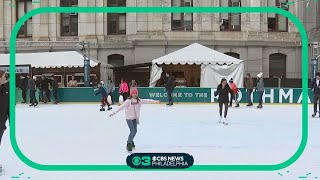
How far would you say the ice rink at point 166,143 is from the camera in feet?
18.5

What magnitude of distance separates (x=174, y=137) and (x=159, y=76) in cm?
1491

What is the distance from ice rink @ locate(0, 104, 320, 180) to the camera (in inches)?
222

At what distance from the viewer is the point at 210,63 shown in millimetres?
23875

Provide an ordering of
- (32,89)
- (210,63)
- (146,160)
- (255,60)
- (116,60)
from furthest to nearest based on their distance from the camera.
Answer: (116,60) → (255,60) → (210,63) → (32,89) → (146,160)

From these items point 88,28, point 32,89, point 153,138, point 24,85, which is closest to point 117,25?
point 88,28

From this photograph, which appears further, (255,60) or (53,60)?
(255,60)

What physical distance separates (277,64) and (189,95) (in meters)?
8.49

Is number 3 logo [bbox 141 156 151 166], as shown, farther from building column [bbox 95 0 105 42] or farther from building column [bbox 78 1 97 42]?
building column [bbox 95 0 105 42]

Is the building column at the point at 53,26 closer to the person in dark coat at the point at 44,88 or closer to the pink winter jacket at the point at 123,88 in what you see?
the person in dark coat at the point at 44,88

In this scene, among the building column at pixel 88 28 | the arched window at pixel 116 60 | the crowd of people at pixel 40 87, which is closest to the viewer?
the crowd of people at pixel 40 87

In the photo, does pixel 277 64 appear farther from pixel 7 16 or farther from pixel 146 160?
pixel 146 160

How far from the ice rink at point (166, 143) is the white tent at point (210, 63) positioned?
33.2ft

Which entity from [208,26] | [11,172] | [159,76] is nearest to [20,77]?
[159,76]

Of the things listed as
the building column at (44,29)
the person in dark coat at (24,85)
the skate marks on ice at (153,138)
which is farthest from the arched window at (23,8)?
the skate marks on ice at (153,138)
